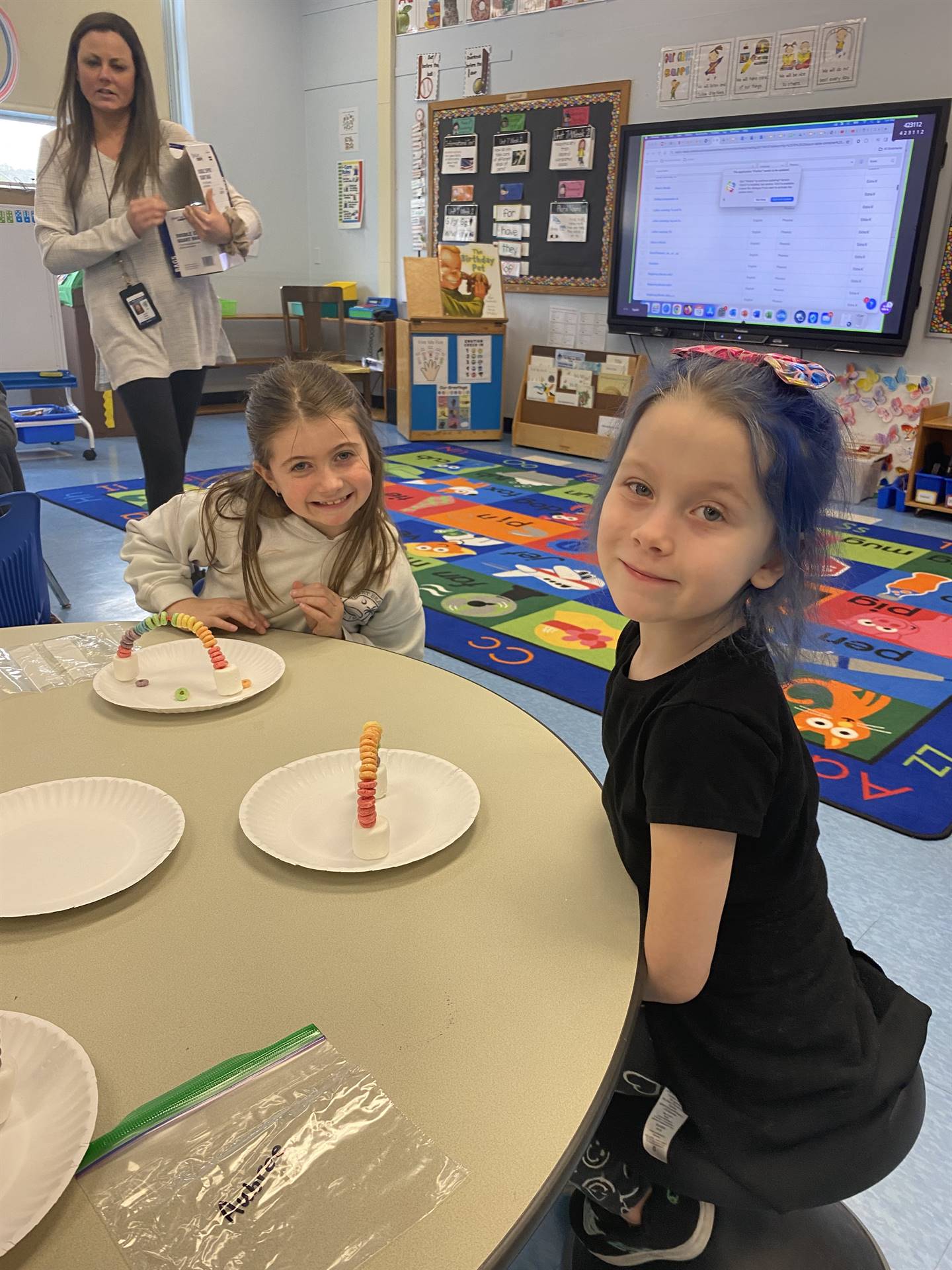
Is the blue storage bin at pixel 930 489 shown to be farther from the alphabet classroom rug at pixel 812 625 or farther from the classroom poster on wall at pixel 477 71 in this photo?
the classroom poster on wall at pixel 477 71

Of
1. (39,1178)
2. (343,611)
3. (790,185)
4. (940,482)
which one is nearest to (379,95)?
(790,185)

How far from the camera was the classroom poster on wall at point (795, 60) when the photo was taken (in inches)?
166

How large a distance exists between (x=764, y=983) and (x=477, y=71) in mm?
6033

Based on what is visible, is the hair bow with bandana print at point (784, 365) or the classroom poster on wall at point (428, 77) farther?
the classroom poster on wall at point (428, 77)

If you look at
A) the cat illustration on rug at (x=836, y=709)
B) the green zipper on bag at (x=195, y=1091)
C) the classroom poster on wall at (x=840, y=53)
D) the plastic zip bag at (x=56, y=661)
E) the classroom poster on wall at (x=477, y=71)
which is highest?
the classroom poster on wall at (x=477, y=71)

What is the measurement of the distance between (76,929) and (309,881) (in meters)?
0.16

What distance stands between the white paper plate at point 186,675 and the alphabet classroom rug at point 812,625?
42 centimetres

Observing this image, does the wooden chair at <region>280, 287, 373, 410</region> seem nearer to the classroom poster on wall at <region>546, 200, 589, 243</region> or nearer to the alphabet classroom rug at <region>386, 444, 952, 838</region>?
the classroom poster on wall at <region>546, 200, 589, 243</region>

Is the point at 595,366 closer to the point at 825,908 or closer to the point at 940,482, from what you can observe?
the point at 940,482

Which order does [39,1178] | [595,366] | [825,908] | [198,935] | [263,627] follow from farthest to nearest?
[595,366] → [263,627] → [825,908] → [198,935] → [39,1178]

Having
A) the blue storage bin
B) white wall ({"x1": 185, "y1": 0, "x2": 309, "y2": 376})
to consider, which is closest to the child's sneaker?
the blue storage bin

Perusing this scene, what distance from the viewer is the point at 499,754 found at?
90 centimetres

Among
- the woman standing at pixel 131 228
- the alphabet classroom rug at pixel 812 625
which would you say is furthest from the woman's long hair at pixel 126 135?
the alphabet classroom rug at pixel 812 625

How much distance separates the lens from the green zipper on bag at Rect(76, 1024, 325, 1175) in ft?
1.60
